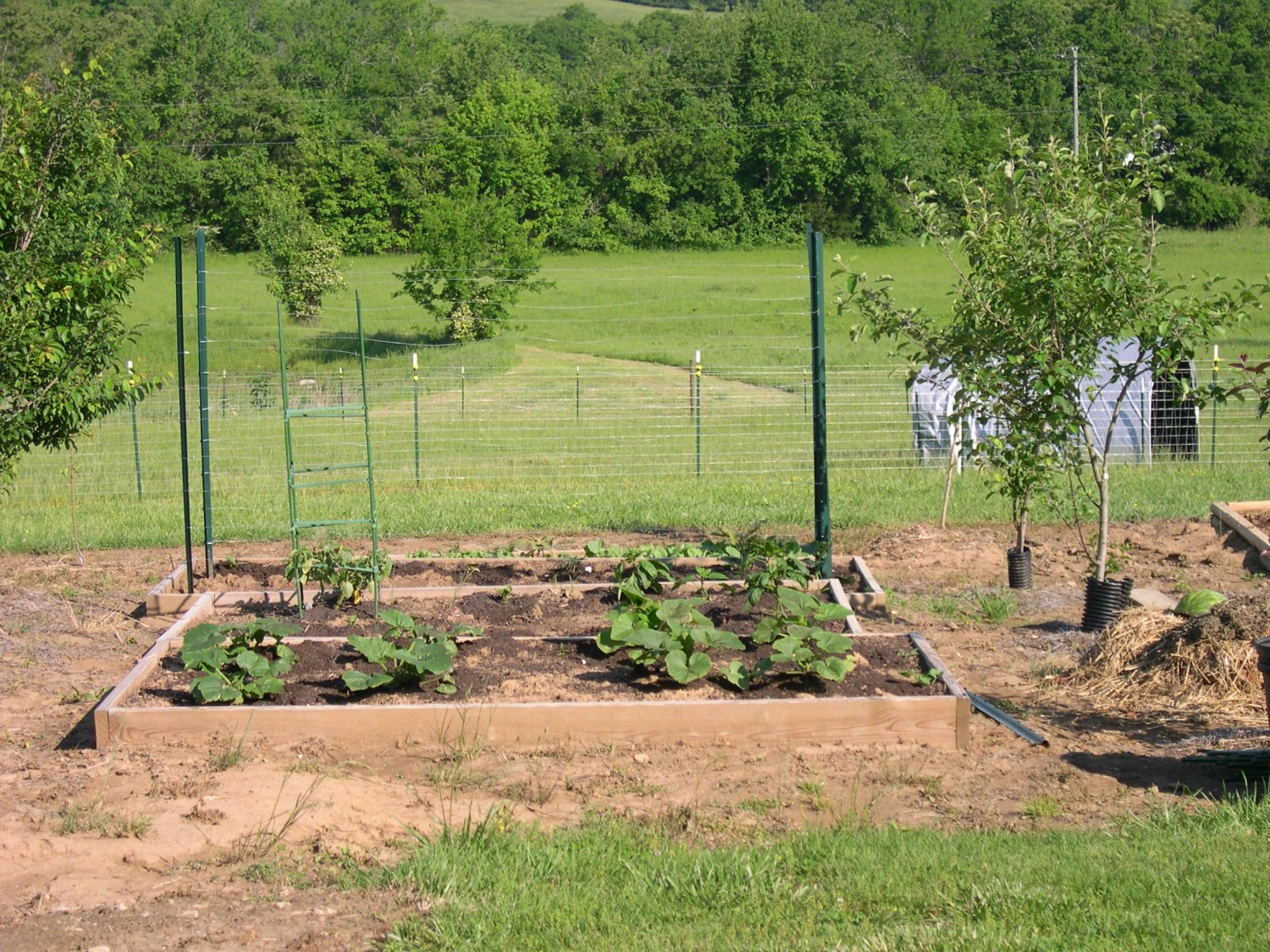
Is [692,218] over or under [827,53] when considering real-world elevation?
under

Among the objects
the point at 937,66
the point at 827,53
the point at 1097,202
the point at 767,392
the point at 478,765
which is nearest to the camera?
the point at 478,765

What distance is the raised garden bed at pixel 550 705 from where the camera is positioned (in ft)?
19.7

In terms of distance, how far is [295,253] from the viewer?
33.9m

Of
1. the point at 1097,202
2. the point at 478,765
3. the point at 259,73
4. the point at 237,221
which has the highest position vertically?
the point at 259,73

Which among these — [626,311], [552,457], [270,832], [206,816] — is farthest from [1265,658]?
[626,311]

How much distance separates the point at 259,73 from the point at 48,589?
1944 inches

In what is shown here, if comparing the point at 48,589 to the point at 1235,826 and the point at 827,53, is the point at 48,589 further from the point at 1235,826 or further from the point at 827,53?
the point at 827,53

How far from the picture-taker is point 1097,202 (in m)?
7.77

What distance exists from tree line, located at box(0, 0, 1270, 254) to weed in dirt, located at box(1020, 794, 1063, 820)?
37.7 metres

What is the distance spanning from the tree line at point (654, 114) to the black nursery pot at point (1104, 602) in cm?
3546

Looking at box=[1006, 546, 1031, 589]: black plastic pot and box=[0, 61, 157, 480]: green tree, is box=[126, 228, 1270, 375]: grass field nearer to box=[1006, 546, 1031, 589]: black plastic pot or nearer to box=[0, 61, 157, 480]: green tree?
box=[1006, 546, 1031, 589]: black plastic pot

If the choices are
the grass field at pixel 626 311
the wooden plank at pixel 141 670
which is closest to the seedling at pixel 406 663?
the wooden plank at pixel 141 670

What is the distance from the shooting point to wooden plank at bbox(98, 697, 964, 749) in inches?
237

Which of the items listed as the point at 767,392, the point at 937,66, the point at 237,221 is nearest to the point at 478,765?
the point at 767,392
